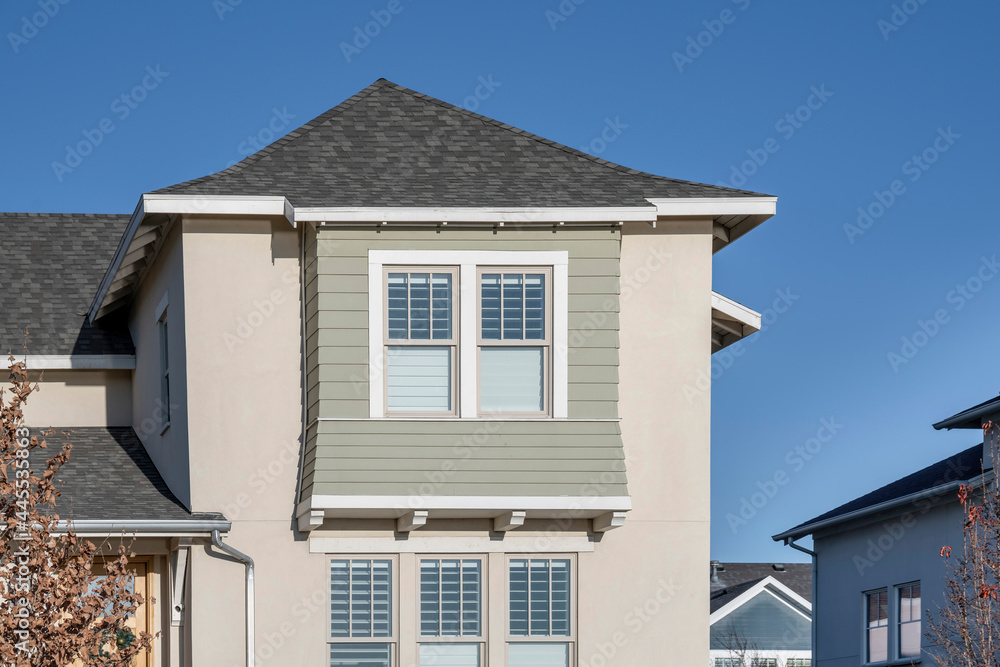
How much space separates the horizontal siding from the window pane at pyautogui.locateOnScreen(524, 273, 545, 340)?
3.15 ft

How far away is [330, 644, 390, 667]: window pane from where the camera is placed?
521 inches

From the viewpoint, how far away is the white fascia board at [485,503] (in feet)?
41.8

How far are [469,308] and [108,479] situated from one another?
443cm

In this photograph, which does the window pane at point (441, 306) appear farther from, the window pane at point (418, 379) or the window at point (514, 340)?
the window at point (514, 340)

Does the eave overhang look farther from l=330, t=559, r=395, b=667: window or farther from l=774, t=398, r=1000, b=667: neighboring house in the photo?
l=330, t=559, r=395, b=667: window

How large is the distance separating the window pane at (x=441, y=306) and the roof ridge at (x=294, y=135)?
8.28 feet

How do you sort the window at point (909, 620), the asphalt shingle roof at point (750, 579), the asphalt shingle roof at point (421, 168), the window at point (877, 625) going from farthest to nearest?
the asphalt shingle roof at point (750, 579) → the window at point (877, 625) → the window at point (909, 620) → the asphalt shingle roof at point (421, 168)

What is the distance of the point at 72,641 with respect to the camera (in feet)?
30.4

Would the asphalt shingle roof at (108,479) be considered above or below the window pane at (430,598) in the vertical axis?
above

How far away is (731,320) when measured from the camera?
15820 mm

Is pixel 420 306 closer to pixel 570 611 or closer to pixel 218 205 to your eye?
pixel 218 205

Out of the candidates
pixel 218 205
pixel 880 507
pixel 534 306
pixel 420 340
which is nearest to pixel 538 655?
pixel 420 340

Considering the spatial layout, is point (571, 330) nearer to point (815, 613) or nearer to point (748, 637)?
point (815, 613)

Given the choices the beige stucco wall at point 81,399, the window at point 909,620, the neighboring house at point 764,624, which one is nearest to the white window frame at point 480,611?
the beige stucco wall at point 81,399
